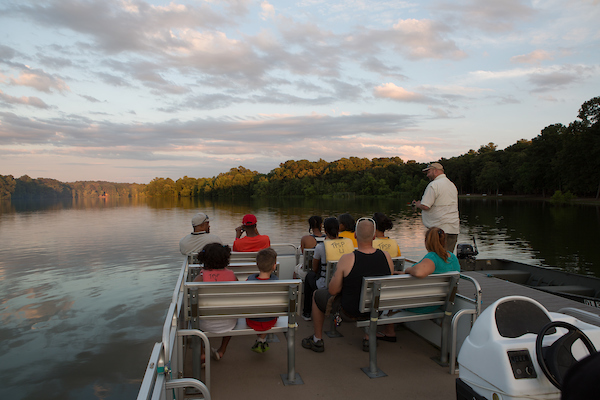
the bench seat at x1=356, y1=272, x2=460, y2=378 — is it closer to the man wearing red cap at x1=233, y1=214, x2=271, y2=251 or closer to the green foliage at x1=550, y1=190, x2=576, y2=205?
the man wearing red cap at x1=233, y1=214, x2=271, y2=251

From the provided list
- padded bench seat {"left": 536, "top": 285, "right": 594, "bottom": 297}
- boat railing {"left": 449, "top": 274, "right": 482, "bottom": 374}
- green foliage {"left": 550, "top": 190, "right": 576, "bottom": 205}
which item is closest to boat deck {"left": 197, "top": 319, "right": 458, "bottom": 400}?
boat railing {"left": 449, "top": 274, "right": 482, "bottom": 374}

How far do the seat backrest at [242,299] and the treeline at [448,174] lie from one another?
192ft

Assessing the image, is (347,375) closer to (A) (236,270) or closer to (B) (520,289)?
(A) (236,270)

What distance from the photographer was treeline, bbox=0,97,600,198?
176 ft

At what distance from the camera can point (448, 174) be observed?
94812mm

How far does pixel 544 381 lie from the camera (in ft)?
6.12

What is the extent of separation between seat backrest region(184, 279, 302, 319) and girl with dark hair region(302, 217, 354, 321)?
1.21m

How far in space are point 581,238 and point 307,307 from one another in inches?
931

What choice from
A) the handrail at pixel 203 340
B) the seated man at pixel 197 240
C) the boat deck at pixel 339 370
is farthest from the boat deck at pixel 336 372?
the seated man at pixel 197 240

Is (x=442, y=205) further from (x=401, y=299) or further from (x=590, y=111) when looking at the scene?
(x=590, y=111)

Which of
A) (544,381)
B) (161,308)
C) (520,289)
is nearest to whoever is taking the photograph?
(544,381)

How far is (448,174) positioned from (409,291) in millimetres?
98180

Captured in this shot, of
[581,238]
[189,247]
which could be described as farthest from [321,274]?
[581,238]

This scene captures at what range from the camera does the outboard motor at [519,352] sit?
5.90 feet
